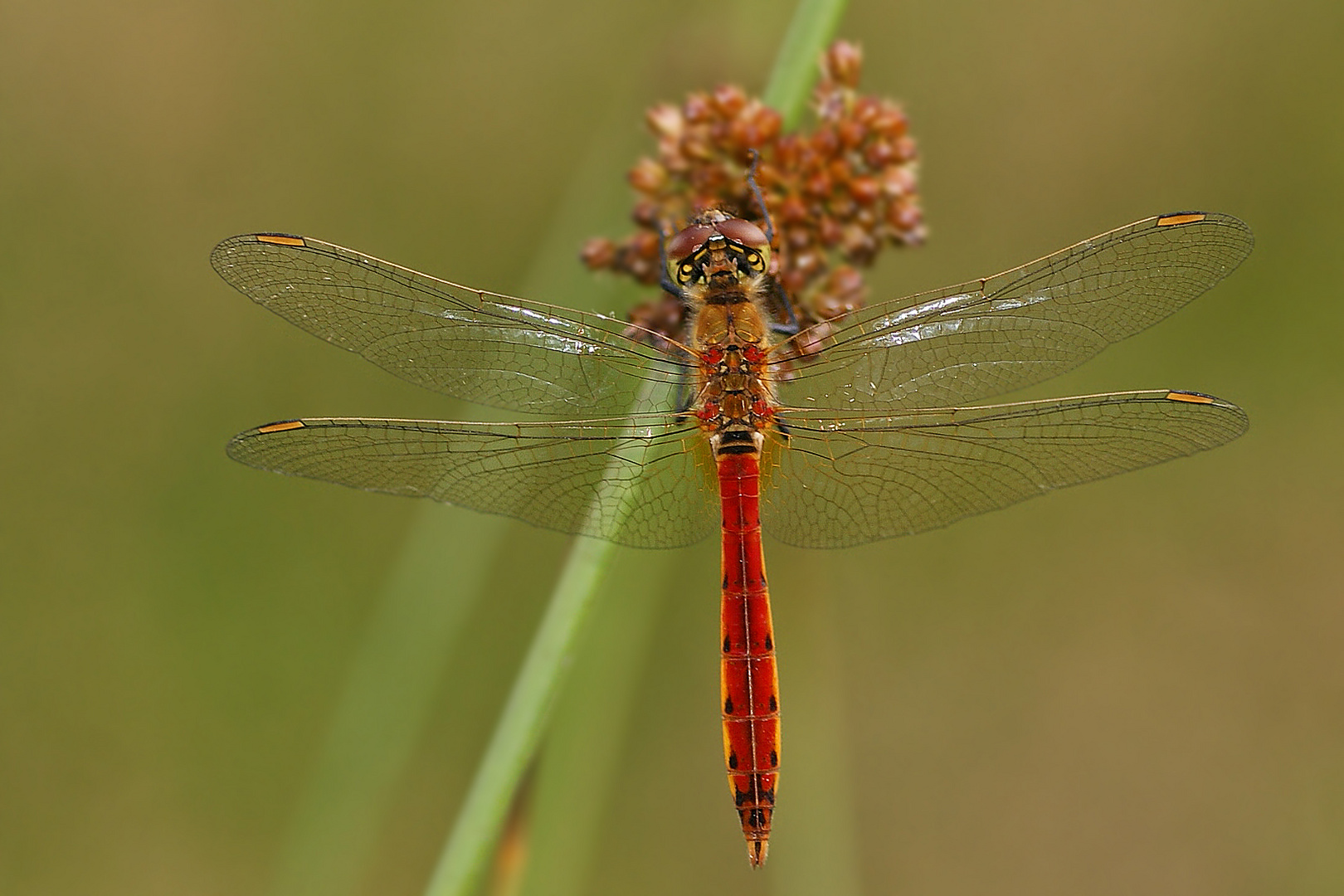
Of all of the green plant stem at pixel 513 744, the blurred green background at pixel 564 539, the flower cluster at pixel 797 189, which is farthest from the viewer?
the blurred green background at pixel 564 539

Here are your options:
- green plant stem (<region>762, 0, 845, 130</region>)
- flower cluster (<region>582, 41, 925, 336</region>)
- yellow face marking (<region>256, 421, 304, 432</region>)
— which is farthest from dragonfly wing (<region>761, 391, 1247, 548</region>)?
yellow face marking (<region>256, 421, 304, 432</region>)

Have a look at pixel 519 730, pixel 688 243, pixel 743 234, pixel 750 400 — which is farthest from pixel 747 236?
pixel 519 730

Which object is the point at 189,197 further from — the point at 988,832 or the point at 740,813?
the point at 988,832

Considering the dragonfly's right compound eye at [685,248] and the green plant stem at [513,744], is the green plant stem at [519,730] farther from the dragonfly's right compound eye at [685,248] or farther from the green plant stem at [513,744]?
the dragonfly's right compound eye at [685,248]

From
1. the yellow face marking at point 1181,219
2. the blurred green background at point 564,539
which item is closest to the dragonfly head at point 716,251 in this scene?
the yellow face marking at point 1181,219

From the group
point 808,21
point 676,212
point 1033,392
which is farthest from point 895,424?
point 1033,392

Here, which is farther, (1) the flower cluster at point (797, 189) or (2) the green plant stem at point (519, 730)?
(1) the flower cluster at point (797, 189)

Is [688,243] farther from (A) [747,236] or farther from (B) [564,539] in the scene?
(B) [564,539]

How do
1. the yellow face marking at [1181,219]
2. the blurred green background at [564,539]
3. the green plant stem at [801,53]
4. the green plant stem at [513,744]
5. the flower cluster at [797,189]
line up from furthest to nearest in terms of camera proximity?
1. the blurred green background at [564,539]
2. the flower cluster at [797,189]
3. the yellow face marking at [1181,219]
4. the green plant stem at [801,53]
5. the green plant stem at [513,744]

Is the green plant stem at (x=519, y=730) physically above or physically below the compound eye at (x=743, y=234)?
below
